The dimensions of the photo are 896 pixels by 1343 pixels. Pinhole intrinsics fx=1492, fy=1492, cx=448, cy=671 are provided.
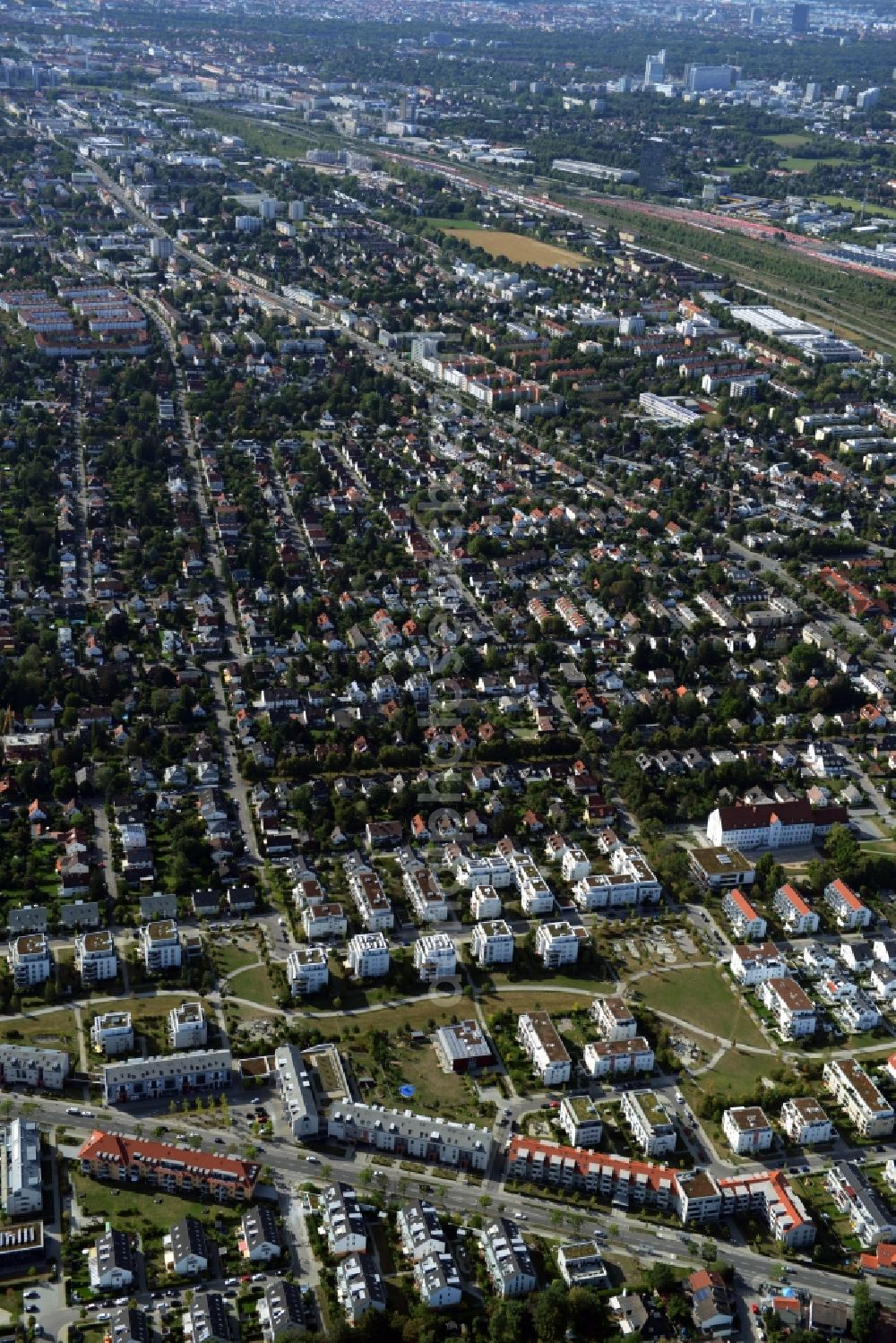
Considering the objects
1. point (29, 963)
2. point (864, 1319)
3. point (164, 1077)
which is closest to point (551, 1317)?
point (864, 1319)

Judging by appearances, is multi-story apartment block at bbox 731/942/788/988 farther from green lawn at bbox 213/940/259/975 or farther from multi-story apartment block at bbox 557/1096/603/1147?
green lawn at bbox 213/940/259/975

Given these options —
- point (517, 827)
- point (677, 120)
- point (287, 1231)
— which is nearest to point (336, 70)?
point (677, 120)

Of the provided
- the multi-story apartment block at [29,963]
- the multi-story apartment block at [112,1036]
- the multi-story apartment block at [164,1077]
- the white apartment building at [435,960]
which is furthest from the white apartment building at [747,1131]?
the multi-story apartment block at [29,963]

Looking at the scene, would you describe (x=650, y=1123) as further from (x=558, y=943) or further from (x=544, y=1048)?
(x=558, y=943)

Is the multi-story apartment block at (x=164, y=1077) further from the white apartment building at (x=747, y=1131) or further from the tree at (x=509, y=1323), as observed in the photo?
the white apartment building at (x=747, y=1131)

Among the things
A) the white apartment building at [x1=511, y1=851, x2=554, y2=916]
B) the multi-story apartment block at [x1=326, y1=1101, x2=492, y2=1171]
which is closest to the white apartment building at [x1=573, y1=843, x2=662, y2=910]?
the white apartment building at [x1=511, y1=851, x2=554, y2=916]

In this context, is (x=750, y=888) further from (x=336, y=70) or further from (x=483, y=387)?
(x=336, y=70)
